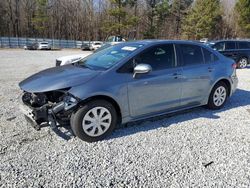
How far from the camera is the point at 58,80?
3.87 meters

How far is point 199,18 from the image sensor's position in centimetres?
4138

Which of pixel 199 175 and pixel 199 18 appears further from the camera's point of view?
pixel 199 18

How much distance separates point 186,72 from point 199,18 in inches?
1579

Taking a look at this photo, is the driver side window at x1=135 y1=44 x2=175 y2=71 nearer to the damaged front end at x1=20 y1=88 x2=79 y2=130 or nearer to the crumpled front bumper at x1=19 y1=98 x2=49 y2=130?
the damaged front end at x1=20 y1=88 x2=79 y2=130

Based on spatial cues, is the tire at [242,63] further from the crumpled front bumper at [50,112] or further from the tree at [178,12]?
the tree at [178,12]

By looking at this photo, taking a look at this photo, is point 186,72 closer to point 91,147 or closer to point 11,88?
point 91,147

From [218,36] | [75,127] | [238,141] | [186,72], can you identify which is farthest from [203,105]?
[218,36]

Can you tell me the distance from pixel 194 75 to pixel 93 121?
2310mm

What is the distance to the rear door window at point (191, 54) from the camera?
16.1 feet

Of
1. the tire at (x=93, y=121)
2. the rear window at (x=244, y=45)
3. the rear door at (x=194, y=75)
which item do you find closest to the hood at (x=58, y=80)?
the tire at (x=93, y=121)

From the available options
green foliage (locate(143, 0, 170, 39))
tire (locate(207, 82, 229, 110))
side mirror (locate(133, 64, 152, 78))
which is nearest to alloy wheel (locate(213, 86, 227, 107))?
tire (locate(207, 82, 229, 110))

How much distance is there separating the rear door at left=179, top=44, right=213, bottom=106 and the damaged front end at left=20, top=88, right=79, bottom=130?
2.28 m

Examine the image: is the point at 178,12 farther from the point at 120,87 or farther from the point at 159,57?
the point at 120,87

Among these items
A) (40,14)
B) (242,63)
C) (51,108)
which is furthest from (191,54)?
(40,14)
